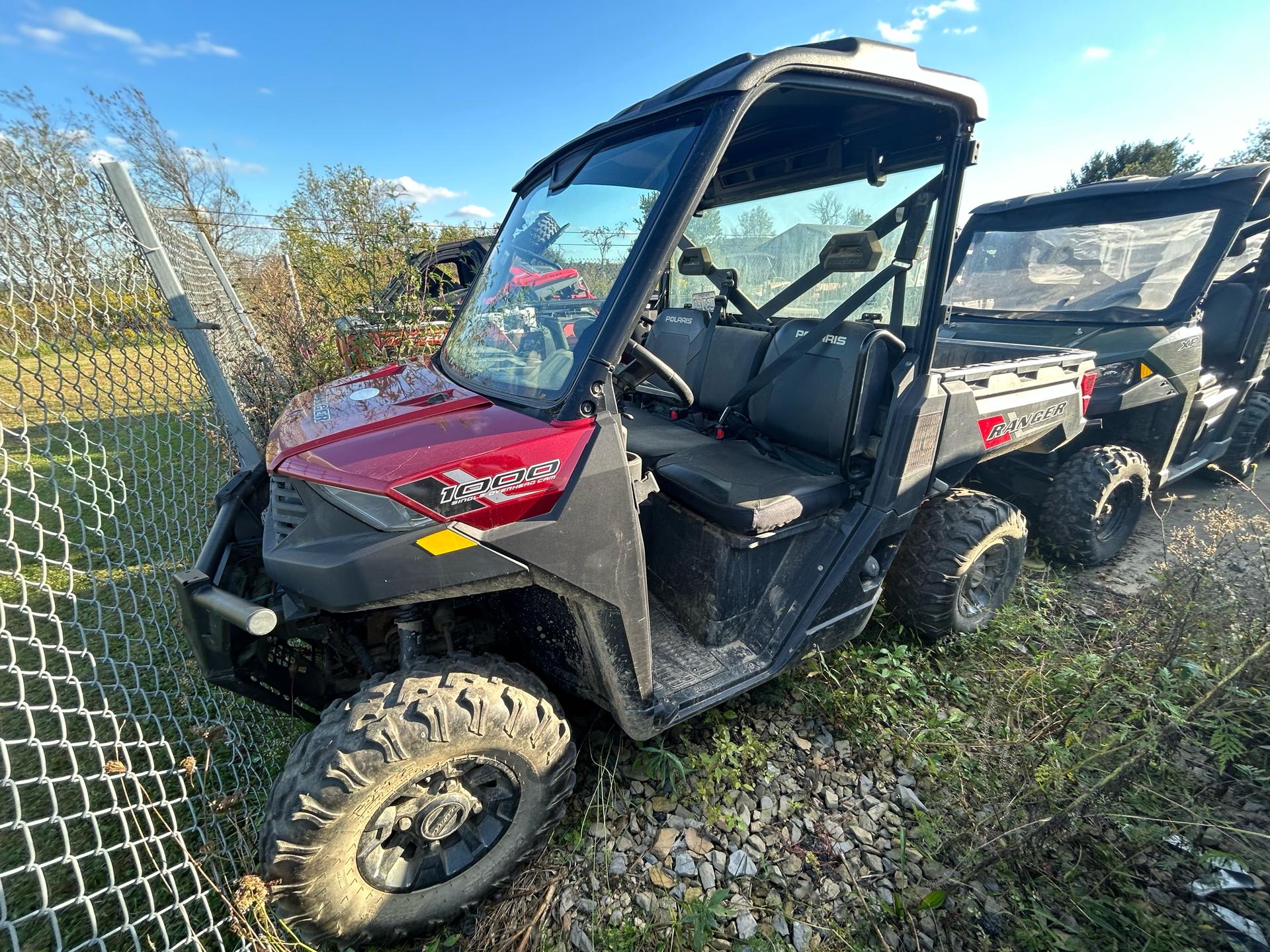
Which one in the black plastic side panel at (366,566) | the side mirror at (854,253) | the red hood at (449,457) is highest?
the side mirror at (854,253)

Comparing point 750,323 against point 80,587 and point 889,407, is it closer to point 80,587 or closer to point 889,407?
point 889,407

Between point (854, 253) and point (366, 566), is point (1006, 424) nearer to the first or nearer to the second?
point (854, 253)

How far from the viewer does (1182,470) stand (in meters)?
4.14

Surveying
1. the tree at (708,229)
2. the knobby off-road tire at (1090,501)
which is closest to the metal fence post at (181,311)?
the tree at (708,229)

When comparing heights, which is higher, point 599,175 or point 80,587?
point 599,175

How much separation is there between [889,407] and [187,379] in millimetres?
3475

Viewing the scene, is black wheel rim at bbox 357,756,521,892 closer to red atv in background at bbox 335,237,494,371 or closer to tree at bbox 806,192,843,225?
tree at bbox 806,192,843,225

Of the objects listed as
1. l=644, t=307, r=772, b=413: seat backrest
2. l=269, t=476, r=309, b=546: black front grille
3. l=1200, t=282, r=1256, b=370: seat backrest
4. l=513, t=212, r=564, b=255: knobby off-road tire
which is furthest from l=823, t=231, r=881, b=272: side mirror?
l=1200, t=282, r=1256, b=370: seat backrest

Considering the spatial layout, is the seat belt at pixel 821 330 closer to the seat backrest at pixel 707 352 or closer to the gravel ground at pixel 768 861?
the seat backrest at pixel 707 352

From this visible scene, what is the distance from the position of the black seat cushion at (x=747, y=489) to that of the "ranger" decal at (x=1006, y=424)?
2.49 ft

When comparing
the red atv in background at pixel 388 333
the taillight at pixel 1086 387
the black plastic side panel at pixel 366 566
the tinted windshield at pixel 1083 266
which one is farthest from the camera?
the red atv in background at pixel 388 333

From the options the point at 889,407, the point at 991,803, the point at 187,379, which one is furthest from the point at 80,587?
the point at 991,803

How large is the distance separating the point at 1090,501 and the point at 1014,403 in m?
1.28

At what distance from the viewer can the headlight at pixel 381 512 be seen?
60.2 inches
